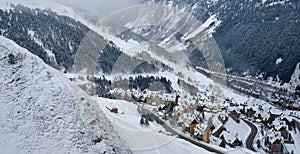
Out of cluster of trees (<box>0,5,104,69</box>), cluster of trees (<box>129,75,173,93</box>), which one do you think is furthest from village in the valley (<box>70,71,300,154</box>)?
cluster of trees (<box>0,5,104,69</box>)

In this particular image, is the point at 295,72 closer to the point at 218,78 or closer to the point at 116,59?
the point at 218,78

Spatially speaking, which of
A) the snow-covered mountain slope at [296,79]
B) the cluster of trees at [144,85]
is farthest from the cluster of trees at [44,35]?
the snow-covered mountain slope at [296,79]

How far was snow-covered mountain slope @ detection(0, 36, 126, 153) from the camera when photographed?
47.8 ft

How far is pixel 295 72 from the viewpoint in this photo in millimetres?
124875

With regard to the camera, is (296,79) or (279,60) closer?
(296,79)

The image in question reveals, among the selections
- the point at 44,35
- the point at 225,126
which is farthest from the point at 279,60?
the point at 225,126

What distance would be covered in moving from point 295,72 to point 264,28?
7619 cm

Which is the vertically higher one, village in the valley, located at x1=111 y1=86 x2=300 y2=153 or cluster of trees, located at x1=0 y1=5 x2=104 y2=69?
cluster of trees, located at x1=0 y1=5 x2=104 y2=69

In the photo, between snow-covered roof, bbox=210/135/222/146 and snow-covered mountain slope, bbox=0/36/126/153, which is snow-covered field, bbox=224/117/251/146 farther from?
snow-covered mountain slope, bbox=0/36/126/153

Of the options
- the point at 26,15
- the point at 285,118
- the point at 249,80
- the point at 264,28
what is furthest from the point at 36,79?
the point at 264,28

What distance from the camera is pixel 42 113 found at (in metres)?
15.7

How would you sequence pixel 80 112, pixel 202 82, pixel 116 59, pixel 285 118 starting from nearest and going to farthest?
1. pixel 80 112
2. pixel 285 118
3. pixel 202 82
4. pixel 116 59

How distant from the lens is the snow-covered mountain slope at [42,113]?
Answer: 1457 cm

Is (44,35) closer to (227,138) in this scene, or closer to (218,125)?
(218,125)
